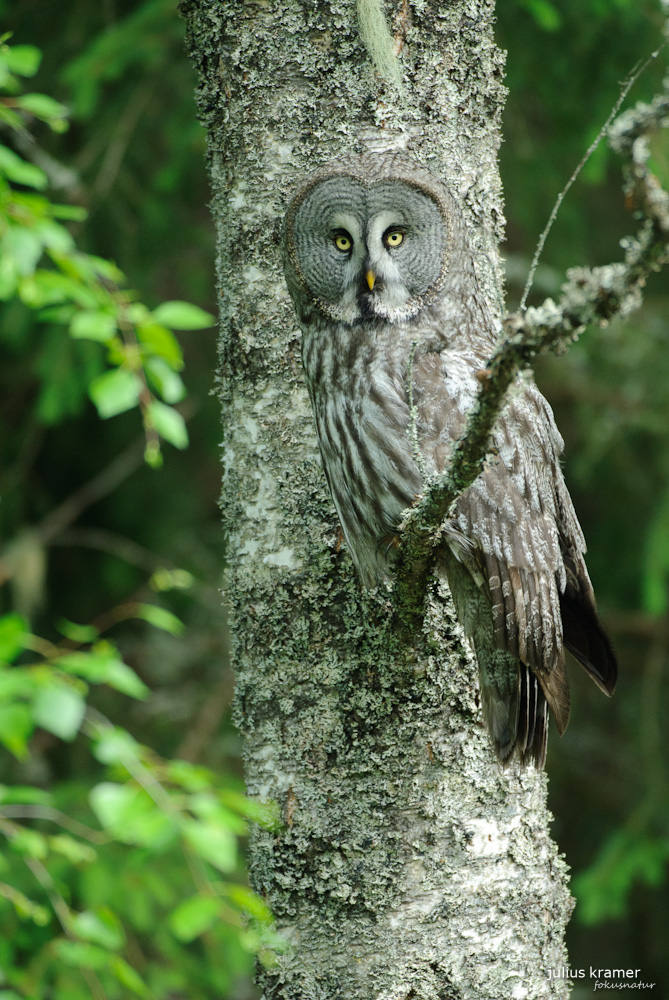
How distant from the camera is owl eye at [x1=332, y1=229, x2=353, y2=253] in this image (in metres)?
1.97

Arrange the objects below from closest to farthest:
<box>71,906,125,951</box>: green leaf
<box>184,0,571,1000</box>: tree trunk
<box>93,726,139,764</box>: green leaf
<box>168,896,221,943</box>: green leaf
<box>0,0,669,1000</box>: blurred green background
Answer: <box>184,0,571,1000</box>: tree trunk → <box>168,896,221,943</box>: green leaf → <box>93,726,139,764</box>: green leaf → <box>71,906,125,951</box>: green leaf → <box>0,0,669,1000</box>: blurred green background

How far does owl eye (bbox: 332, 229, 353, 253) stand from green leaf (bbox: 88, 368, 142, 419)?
56 centimetres

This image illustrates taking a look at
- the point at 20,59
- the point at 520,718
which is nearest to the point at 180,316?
the point at 20,59

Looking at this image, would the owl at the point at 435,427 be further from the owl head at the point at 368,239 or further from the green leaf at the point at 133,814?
the green leaf at the point at 133,814

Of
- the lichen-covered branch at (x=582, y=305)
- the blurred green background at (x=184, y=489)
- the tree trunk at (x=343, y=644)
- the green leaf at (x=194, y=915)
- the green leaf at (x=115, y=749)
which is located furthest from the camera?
the blurred green background at (x=184, y=489)

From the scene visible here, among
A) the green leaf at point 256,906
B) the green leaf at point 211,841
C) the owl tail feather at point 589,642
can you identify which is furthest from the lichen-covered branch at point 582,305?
the green leaf at point 211,841

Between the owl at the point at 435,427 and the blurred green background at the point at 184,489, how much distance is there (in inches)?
35.9

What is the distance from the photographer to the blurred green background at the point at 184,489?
3.25m

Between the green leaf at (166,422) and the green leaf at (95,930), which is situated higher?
the green leaf at (166,422)

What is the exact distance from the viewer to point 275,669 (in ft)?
5.85

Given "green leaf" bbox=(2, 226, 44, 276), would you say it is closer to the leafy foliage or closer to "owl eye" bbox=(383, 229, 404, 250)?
the leafy foliage

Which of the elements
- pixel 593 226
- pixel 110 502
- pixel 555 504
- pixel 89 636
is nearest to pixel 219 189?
pixel 555 504

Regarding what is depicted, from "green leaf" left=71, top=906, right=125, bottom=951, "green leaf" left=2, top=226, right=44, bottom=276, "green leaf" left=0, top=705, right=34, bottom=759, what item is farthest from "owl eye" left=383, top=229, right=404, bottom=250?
"green leaf" left=71, top=906, right=125, bottom=951

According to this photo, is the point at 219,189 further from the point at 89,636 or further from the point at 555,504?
the point at 89,636
